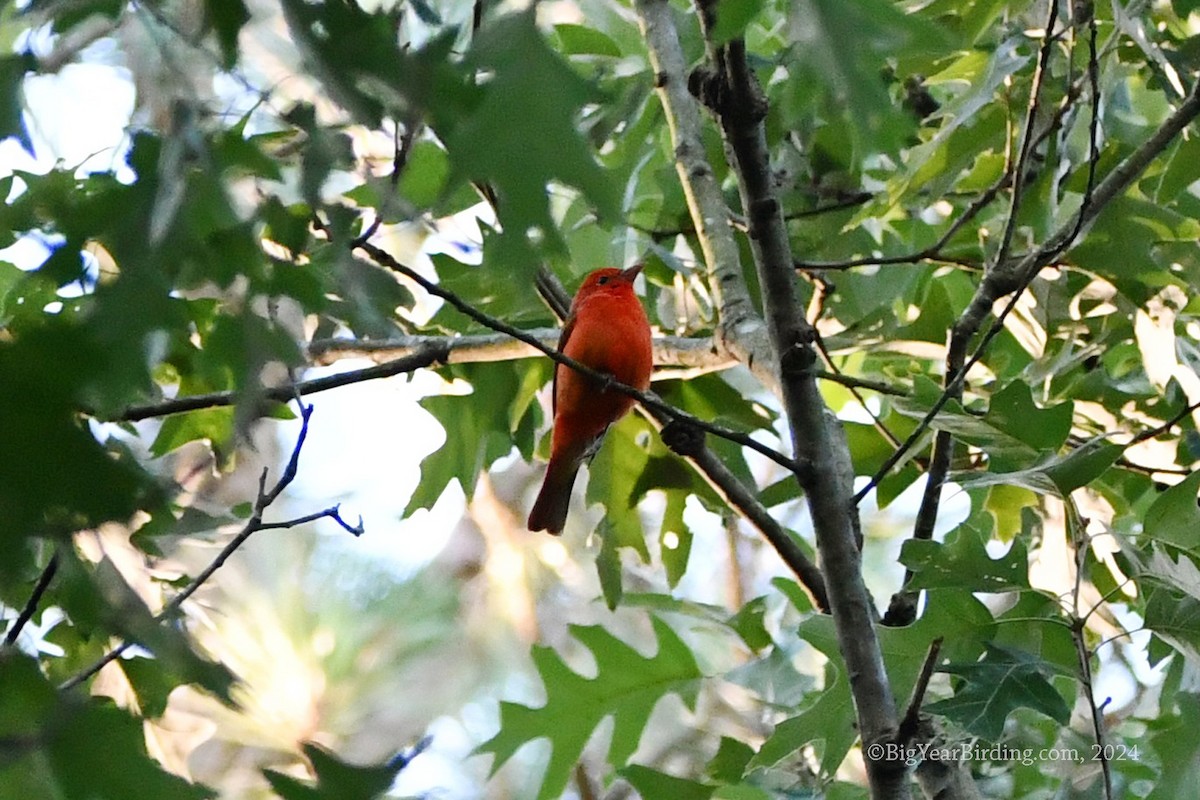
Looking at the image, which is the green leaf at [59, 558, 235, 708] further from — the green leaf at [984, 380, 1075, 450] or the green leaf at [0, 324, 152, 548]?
the green leaf at [984, 380, 1075, 450]

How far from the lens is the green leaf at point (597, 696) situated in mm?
2789

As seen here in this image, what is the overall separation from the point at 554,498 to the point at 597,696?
0.64m

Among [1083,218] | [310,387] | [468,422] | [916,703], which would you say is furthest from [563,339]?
[916,703]

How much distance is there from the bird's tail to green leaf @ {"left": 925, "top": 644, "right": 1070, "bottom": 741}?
5.07 ft

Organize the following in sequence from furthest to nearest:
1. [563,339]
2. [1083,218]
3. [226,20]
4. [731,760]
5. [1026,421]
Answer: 1. [563,339]
2. [731,760]
3. [1026,421]
4. [1083,218]
5. [226,20]

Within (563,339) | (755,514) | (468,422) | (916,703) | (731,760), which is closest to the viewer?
(916,703)

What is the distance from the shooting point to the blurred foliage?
0.79m

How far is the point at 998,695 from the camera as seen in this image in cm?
179

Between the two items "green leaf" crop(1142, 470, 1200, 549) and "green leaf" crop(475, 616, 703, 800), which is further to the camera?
"green leaf" crop(475, 616, 703, 800)

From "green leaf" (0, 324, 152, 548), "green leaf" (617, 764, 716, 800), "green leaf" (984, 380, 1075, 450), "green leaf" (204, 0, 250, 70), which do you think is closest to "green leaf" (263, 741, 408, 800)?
"green leaf" (0, 324, 152, 548)

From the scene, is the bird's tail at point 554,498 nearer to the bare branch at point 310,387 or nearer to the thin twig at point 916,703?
the bare branch at point 310,387

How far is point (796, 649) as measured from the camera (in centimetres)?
307

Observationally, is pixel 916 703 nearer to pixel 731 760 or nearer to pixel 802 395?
pixel 802 395

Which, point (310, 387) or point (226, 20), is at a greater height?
point (310, 387)
